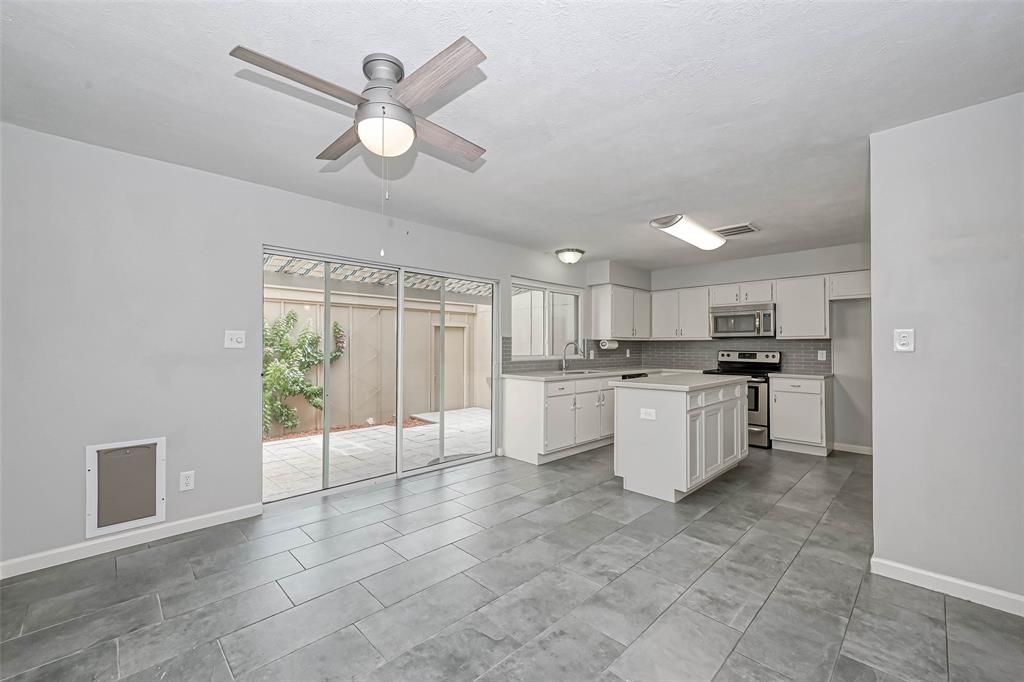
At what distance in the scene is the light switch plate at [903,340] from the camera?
7.95 ft

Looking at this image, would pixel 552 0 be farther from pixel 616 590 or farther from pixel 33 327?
pixel 33 327

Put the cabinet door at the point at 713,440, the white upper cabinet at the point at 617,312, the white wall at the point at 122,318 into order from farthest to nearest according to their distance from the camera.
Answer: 1. the white upper cabinet at the point at 617,312
2. the cabinet door at the point at 713,440
3. the white wall at the point at 122,318

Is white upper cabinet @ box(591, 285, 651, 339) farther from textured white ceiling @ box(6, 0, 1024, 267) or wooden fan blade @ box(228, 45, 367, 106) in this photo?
wooden fan blade @ box(228, 45, 367, 106)

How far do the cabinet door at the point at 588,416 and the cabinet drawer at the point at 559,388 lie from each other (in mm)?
171

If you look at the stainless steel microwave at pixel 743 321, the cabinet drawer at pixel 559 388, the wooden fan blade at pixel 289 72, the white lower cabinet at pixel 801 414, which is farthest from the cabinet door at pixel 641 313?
the wooden fan blade at pixel 289 72

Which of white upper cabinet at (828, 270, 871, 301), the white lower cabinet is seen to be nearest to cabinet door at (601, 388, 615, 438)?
the white lower cabinet

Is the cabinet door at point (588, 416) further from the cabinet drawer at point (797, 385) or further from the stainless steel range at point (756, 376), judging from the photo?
the cabinet drawer at point (797, 385)

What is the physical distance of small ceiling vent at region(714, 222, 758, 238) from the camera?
445 centimetres

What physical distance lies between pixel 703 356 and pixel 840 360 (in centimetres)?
167

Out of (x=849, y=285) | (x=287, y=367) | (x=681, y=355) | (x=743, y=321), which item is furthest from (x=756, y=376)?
(x=287, y=367)

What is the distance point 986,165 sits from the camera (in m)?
2.25

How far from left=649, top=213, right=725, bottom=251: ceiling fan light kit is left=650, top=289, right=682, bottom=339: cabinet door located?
1895mm

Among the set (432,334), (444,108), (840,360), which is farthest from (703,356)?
(444,108)

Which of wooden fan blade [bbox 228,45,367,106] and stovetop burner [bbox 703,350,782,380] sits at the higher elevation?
wooden fan blade [bbox 228,45,367,106]
